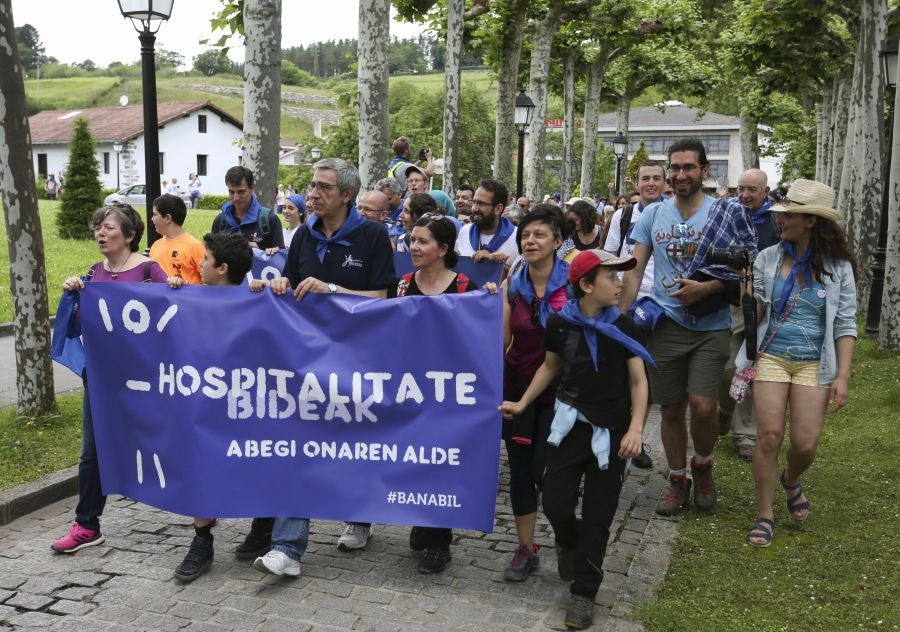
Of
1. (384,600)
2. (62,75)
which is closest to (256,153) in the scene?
(384,600)

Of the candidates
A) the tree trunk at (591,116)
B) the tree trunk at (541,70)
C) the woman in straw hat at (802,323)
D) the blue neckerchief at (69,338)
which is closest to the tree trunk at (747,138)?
the tree trunk at (591,116)

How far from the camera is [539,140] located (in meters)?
24.7

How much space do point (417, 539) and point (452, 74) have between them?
12088mm

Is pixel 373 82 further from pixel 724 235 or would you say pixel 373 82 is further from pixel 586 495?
pixel 586 495

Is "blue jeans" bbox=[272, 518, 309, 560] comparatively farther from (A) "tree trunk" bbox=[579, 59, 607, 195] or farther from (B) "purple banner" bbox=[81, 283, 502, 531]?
(A) "tree trunk" bbox=[579, 59, 607, 195]

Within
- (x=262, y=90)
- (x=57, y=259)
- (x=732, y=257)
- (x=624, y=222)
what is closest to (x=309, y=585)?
(x=732, y=257)

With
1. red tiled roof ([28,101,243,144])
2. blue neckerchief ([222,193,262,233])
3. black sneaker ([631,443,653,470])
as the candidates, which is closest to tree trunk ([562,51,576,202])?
A: blue neckerchief ([222,193,262,233])

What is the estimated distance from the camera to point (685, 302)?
6.25 m

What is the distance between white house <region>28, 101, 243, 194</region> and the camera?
74062 millimetres

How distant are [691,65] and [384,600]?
40.4 meters

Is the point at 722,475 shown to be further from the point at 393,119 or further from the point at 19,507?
the point at 393,119

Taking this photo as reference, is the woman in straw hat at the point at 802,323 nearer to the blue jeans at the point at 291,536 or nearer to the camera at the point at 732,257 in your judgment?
the camera at the point at 732,257

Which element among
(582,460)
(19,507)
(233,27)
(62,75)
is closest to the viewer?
(582,460)

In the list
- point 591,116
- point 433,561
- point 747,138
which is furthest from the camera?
point 747,138
